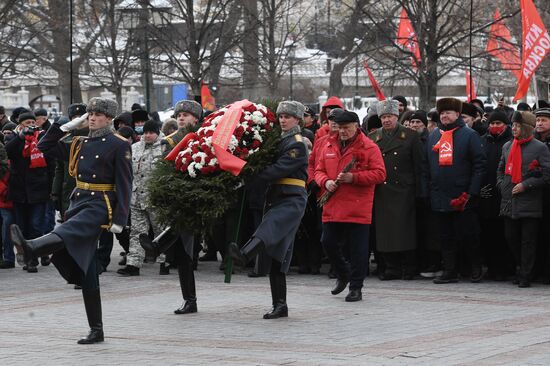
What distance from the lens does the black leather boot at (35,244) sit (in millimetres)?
9570

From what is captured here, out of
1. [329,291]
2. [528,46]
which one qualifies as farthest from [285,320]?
[528,46]

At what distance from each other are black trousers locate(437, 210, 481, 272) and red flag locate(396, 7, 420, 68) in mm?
10678

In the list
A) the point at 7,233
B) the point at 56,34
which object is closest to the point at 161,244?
the point at 7,233

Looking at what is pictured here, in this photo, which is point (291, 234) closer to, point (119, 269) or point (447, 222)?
point (447, 222)

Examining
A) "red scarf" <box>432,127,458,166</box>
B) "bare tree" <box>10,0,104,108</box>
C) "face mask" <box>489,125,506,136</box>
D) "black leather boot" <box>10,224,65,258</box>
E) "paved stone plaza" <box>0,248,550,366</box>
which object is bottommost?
"paved stone plaza" <box>0,248,550,366</box>

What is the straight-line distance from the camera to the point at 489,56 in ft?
88.2

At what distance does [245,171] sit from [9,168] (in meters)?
5.47

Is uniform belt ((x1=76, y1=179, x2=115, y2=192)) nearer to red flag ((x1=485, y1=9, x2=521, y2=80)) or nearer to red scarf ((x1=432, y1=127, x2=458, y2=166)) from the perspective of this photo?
red scarf ((x1=432, y1=127, x2=458, y2=166))

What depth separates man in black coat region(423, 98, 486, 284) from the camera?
14.0 meters

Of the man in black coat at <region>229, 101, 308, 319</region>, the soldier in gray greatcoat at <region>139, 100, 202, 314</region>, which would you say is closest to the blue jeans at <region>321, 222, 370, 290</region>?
the man in black coat at <region>229, 101, 308, 319</region>

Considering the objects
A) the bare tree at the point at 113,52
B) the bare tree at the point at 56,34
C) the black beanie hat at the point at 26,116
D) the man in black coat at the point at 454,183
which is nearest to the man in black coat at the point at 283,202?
the man in black coat at the point at 454,183

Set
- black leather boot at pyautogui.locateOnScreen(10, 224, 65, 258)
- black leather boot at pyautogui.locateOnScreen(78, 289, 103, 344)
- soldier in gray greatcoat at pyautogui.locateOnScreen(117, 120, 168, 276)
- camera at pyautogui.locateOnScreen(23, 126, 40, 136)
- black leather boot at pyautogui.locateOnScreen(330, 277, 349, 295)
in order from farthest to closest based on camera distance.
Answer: camera at pyautogui.locateOnScreen(23, 126, 40, 136) < soldier in gray greatcoat at pyautogui.locateOnScreen(117, 120, 168, 276) < black leather boot at pyautogui.locateOnScreen(330, 277, 349, 295) < black leather boot at pyautogui.locateOnScreen(78, 289, 103, 344) < black leather boot at pyautogui.locateOnScreen(10, 224, 65, 258)

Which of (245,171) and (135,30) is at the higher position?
(135,30)

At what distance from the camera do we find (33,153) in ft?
52.2
